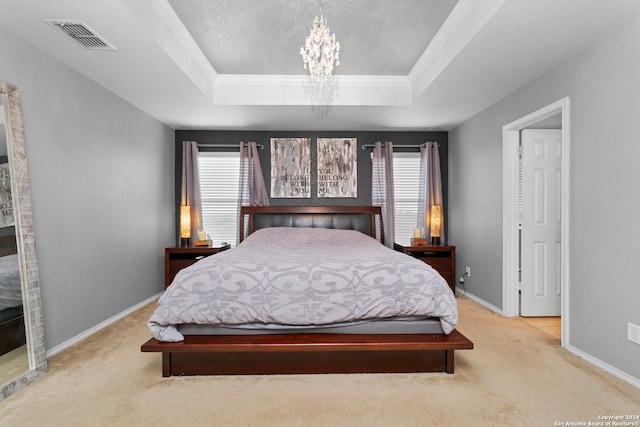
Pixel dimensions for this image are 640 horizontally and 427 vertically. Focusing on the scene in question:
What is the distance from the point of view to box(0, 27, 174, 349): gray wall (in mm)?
2389

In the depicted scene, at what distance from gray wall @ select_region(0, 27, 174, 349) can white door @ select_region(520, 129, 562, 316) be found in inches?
158

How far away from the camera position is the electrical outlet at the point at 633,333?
199 cm

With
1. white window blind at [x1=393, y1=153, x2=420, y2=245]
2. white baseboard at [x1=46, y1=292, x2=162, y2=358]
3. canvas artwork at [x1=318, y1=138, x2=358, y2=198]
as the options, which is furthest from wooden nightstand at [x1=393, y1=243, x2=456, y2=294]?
white baseboard at [x1=46, y1=292, x2=162, y2=358]

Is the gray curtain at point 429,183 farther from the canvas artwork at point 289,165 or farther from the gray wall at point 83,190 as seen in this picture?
the gray wall at point 83,190

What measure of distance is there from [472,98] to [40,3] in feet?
11.3

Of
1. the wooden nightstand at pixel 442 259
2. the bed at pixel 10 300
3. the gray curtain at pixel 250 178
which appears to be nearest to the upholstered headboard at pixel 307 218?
the gray curtain at pixel 250 178

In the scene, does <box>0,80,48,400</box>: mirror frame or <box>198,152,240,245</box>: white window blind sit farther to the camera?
<box>198,152,240,245</box>: white window blind

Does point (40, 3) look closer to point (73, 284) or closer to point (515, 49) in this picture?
point (73, 284)

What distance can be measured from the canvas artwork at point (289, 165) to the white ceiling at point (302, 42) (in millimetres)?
542

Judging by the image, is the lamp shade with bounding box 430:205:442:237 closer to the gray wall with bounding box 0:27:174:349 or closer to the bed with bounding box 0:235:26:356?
the gray wall with bounding box 0:27:174:349

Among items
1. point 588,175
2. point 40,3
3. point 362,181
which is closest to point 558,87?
point 588,175

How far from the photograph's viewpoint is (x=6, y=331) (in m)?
2.00

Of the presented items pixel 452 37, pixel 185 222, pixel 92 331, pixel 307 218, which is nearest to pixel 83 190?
pixel 92 331

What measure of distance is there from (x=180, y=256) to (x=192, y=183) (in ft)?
3.27
